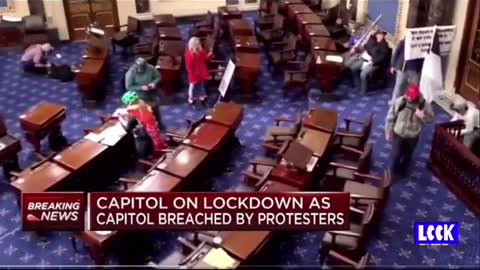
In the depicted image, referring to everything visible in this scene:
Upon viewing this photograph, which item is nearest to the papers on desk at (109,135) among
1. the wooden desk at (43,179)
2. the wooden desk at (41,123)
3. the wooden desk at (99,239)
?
the wooden desk at (43,179)

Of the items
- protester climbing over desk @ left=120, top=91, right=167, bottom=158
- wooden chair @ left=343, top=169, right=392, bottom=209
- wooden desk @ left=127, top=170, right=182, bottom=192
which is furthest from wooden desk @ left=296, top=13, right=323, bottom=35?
wooden desk @ left=127, top=170, right=182, bottom=192

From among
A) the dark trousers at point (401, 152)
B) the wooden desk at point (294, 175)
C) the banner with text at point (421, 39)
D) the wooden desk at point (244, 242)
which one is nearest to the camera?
the wooden desk at point (244, 242)

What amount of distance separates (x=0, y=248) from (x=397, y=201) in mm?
4658

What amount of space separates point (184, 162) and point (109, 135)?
1.27 metres

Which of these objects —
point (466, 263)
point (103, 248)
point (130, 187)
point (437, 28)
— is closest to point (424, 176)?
point (466, 263)

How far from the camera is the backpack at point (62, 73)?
11.2 m

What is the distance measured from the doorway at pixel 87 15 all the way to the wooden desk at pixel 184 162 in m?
6.70

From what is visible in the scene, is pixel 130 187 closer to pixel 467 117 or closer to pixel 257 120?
pixel 257 120

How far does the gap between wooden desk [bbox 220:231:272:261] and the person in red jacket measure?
4395 millimetres

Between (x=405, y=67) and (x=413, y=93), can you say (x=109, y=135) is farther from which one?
(x=405, y=67)

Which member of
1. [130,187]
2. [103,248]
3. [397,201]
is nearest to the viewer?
[103,248]

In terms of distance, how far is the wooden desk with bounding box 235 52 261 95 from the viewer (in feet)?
32.2

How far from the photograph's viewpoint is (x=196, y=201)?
5266 mm

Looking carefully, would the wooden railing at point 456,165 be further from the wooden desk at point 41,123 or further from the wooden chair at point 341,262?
the wooden desk at point 41,123
